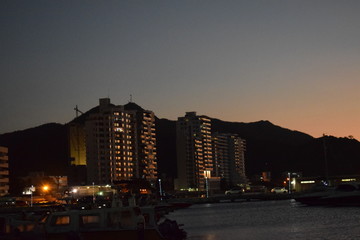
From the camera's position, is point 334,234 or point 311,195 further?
point 311,195

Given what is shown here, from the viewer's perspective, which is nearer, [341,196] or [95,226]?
[95,226]

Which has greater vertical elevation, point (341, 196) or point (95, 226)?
point (341, 196)

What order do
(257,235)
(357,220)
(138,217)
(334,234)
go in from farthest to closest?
(357,220) → (257,235) → (334,234) → (138,217)

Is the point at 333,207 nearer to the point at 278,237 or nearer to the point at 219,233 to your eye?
the point at 219,233

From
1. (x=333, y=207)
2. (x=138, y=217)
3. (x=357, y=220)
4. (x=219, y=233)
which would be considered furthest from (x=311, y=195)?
(x=138, y=217)

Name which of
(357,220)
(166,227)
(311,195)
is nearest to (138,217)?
(166,227)

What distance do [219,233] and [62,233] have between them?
116 ft

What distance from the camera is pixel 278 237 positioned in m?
63.6

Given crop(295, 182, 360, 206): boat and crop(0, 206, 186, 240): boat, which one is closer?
crop(0, 206, 186, 240): boat

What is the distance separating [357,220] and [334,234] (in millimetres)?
18112

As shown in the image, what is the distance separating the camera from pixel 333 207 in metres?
120

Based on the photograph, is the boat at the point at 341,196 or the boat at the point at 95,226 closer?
the boat at the point at 95,226

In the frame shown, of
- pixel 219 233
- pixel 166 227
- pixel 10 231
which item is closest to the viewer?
pixel 10 231

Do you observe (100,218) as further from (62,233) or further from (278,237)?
(278,237)
